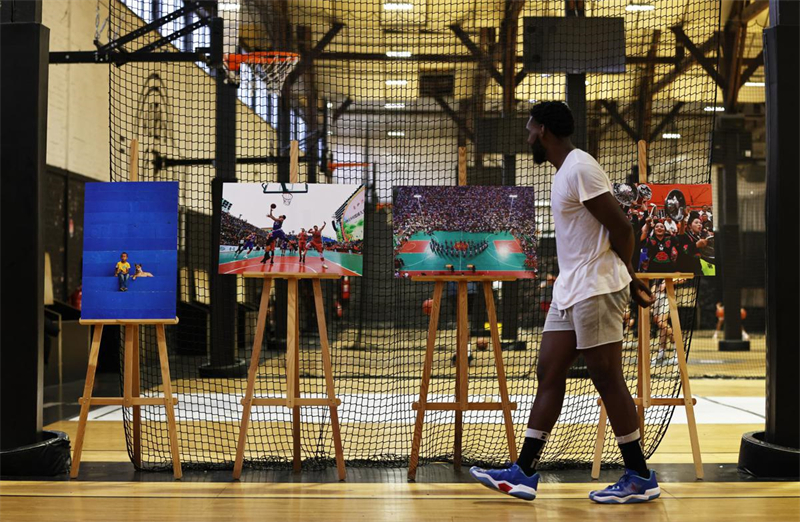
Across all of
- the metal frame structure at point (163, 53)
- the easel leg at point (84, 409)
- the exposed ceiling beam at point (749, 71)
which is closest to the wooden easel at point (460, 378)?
the easel leg at point (84, 409)

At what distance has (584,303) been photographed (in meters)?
2.93

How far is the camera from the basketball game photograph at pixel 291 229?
3.71 metres

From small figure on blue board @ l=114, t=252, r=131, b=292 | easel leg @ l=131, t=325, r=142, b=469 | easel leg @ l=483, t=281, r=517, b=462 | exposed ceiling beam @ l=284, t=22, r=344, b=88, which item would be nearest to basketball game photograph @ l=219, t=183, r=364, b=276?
small figure on blue board @ l=114, t=252, r=131, b=292

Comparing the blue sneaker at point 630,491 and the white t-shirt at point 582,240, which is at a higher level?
the white t-shirt at point 582,240

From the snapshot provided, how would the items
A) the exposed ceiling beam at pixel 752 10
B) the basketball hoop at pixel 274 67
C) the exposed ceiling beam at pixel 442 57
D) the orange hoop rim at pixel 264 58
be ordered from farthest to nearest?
the exposed ceiling beam at pixel 752 10, the basketball hoop at pixel 274 67, the exposed ceiling beam at pixel 442 57, the orange hoop rim at pixel 264 58

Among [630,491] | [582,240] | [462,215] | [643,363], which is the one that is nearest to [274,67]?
[462,215]

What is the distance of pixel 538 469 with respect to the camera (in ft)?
12.4

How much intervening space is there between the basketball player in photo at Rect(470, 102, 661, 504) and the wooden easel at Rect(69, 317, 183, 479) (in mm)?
1484

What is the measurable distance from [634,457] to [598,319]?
23.8 inches

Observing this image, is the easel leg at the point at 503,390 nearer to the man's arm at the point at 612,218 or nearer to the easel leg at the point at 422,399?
the easel leg at the point at 422,399

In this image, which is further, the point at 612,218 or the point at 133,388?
the point at 133,388

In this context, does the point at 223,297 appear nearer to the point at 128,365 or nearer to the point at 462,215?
the point at 128,365

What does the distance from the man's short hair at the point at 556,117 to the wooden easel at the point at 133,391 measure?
1.90 m

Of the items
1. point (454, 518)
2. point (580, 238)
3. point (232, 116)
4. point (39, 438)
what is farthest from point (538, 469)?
point (232, 116)
